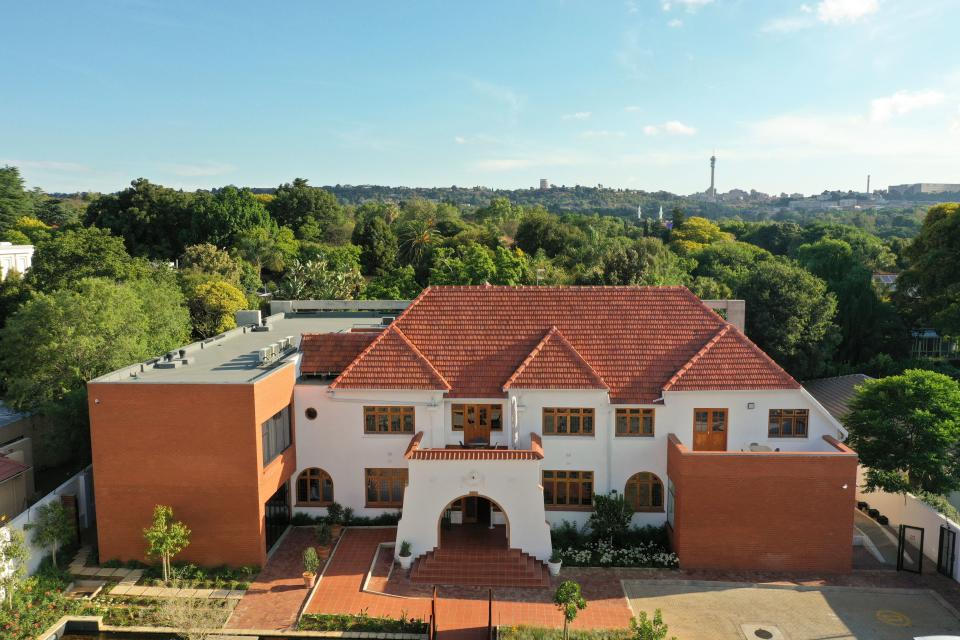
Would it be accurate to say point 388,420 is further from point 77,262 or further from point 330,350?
point 77,262

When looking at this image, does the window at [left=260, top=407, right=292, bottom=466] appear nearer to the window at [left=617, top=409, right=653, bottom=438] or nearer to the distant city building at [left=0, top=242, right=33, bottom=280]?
the window at [left=617, top=409, right=653, bottom=438]

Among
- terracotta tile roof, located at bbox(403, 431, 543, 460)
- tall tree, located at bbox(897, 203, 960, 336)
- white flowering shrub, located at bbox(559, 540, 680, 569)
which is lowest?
white flowering shrub, located at bbox(559, 540, 680, 569)

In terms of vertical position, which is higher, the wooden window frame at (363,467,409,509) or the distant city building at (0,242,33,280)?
the distant city building at (0,242,33,280)

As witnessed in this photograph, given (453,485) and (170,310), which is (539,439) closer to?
(453,485)

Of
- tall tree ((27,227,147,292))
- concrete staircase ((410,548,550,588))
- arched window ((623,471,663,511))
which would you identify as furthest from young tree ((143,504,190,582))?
tall tree ((27,227,147,292))

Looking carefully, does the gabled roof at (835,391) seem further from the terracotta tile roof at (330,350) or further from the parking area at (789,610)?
the terracotta tile roof at (330,350)

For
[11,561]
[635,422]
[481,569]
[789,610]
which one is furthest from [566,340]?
[11,561]

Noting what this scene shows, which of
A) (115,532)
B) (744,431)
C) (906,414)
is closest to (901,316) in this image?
(906,414)
